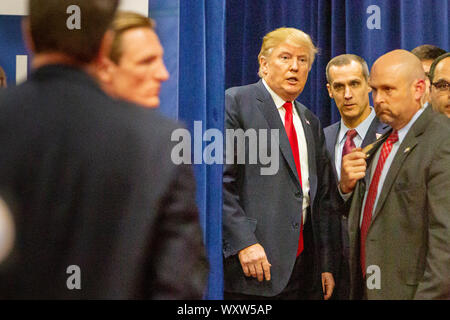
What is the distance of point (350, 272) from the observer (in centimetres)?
235

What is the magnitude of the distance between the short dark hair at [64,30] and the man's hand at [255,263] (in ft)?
3.85

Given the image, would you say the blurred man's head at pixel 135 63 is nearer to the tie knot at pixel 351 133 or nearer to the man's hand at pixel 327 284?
the tie knot at pixel 351 133

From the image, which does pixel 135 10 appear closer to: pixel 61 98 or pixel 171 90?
pixel 171 90

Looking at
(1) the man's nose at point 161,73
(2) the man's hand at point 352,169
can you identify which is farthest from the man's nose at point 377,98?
(1) the man's nose at point 161,73

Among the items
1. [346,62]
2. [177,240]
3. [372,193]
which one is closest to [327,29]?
[346,62]

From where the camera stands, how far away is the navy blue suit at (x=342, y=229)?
2.34m

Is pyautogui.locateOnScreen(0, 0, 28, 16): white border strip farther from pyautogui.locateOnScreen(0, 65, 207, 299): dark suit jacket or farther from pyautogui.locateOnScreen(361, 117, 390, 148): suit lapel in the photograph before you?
pyautogui.locateOnScreen(361, 117, 390, 148): suit lapel

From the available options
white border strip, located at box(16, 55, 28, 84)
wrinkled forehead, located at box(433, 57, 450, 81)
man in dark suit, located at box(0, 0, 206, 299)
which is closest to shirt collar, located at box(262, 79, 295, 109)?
wrinkled forehead, located at box(433, 57, 450, 81)

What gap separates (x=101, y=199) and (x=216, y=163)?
1.09 metres

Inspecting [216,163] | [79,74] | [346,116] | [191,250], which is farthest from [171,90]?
[191,250]

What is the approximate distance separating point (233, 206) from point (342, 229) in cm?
47

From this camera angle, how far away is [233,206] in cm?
227
